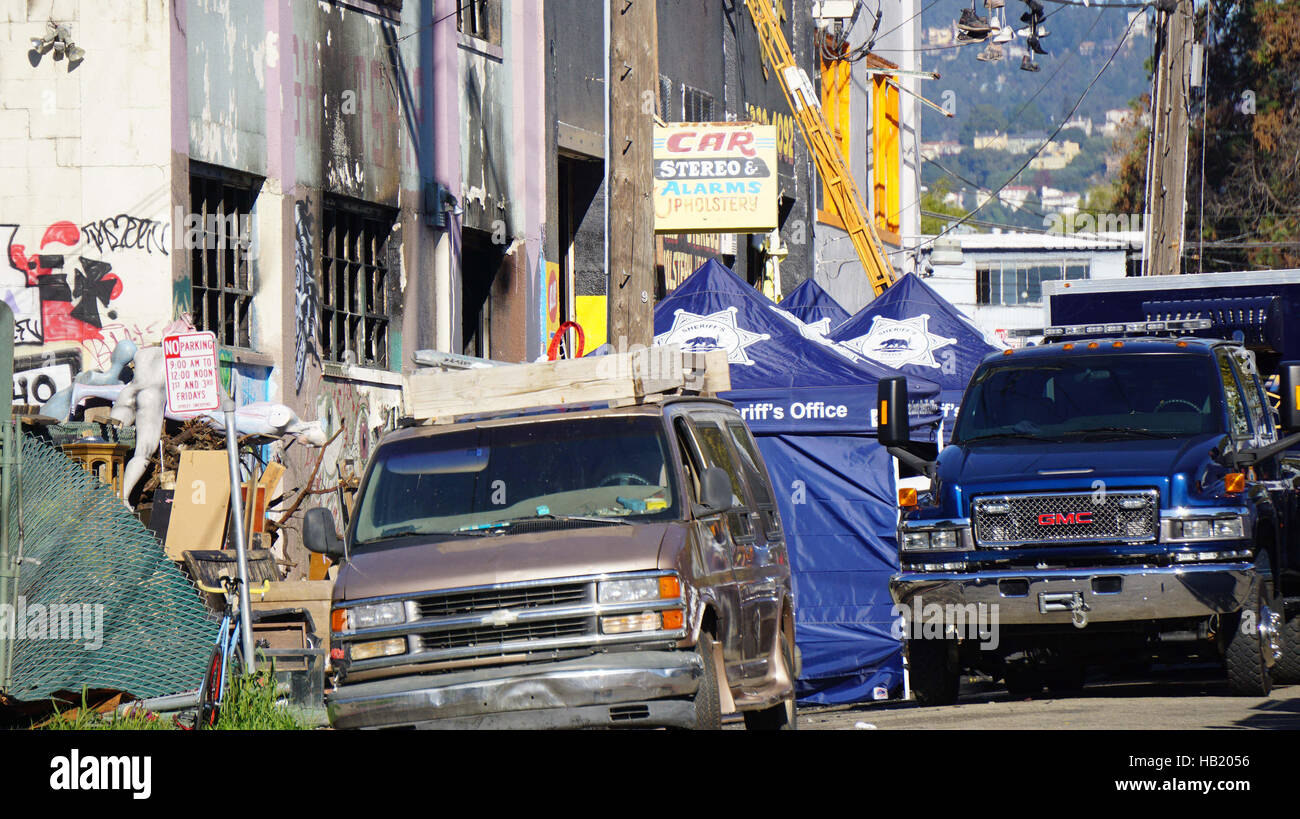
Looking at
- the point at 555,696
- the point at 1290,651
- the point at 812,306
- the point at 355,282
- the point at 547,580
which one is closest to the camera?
the point at 555,696

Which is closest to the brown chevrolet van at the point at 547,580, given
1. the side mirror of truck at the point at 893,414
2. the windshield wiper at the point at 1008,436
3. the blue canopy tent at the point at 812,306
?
the side mirror of truck at the point at 893,414

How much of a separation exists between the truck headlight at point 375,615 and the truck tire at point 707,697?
1.48 metres

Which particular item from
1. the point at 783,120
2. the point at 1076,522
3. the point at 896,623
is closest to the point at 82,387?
the point at 896,623

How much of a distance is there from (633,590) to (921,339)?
965 centimetres

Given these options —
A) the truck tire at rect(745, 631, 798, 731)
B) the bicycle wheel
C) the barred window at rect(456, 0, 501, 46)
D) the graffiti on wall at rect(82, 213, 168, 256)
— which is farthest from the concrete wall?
the truck tire at rect(745, 631, 798, 731)

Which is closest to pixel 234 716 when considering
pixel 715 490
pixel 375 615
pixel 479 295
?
pixel 375 615

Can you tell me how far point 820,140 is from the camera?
35906 mm

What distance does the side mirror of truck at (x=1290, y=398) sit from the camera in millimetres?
12969

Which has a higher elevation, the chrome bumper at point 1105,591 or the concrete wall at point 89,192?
the concrete wall at point 89,192

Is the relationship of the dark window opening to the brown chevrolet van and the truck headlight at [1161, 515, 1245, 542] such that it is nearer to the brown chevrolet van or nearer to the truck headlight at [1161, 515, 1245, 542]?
the truck headlight at [1161, 515, 1245, 542]

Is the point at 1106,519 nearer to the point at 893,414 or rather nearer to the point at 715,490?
the point at 893,414

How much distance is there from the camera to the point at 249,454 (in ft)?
57.5

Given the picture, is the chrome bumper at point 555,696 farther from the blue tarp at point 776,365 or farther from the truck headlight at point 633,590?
the blue tarp at point 776,365
